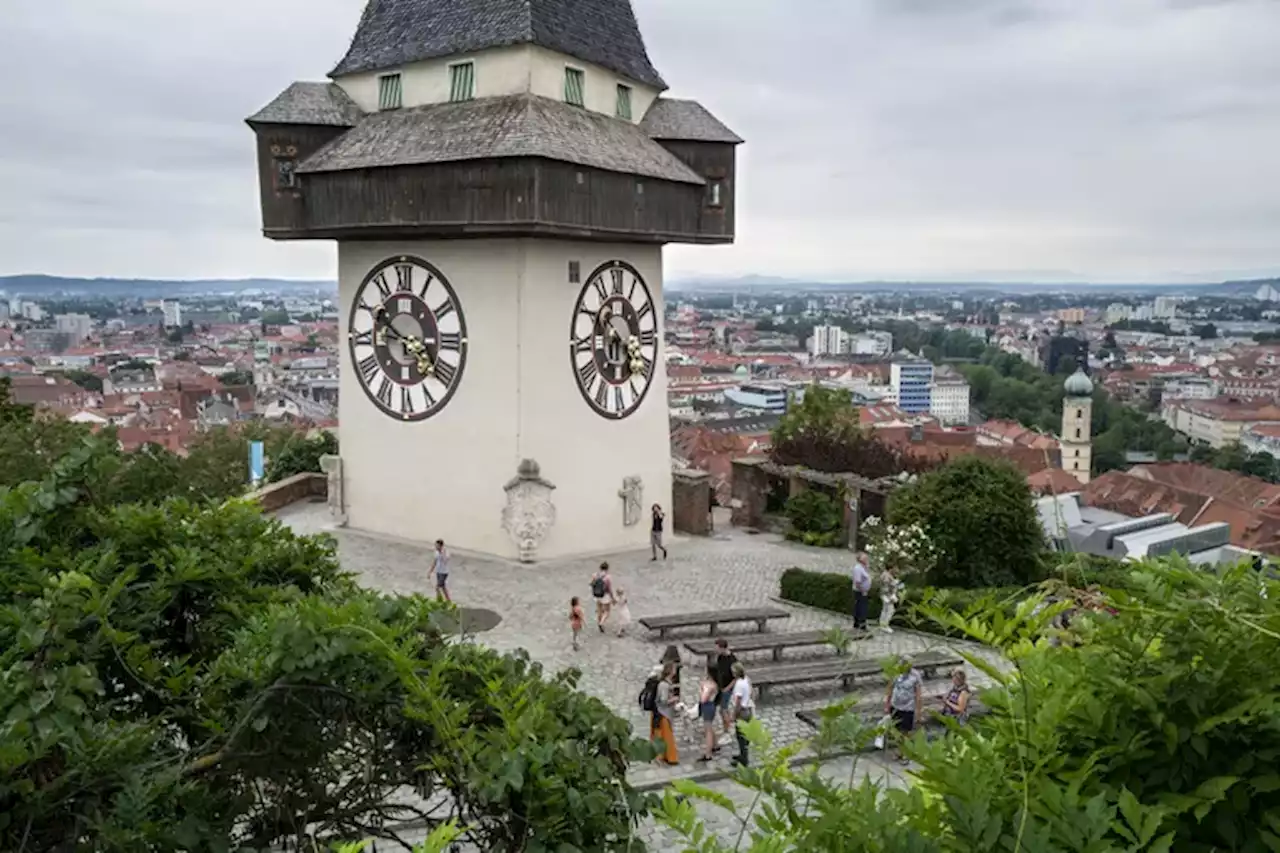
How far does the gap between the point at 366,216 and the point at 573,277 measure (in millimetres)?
3609

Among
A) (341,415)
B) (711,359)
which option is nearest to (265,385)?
(711,359)

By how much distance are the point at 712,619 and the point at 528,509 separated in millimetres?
5036

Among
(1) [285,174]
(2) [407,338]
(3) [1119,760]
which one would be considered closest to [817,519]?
(2) [407,338]

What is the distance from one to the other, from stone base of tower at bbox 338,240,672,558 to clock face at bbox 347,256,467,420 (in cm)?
19

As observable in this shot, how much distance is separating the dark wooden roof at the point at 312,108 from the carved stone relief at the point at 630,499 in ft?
26.9

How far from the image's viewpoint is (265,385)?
134m

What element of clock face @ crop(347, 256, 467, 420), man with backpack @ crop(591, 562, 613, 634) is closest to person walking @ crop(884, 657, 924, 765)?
man with backpack @ crop(591, 562, 613, 634)

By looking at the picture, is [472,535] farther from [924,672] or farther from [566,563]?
[924,672]

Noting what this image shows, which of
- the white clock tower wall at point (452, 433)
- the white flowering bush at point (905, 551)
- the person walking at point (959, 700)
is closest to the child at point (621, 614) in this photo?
the white flowering bush at point (905, 551)

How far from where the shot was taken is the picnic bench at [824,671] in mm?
11008

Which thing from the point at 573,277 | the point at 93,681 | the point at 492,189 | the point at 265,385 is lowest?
the point at 265,385

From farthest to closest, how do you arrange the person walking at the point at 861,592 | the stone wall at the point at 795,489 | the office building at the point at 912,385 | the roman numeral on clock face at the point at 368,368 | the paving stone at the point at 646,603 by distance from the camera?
the office building at the point at 912,385
the stone wall at the point at 795,489
the roman numeral on clock face at the point at 368,368
the person walking at the point at 861,592
the paving stone at the point at 646,603

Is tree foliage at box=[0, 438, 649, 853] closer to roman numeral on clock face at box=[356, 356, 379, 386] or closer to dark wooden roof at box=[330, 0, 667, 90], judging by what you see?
roman numeral on clock face at box=[356, 356, 379, 386]

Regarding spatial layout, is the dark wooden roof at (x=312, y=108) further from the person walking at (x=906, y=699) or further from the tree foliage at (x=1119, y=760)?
the tree foliage at (x=1119, y=760)
